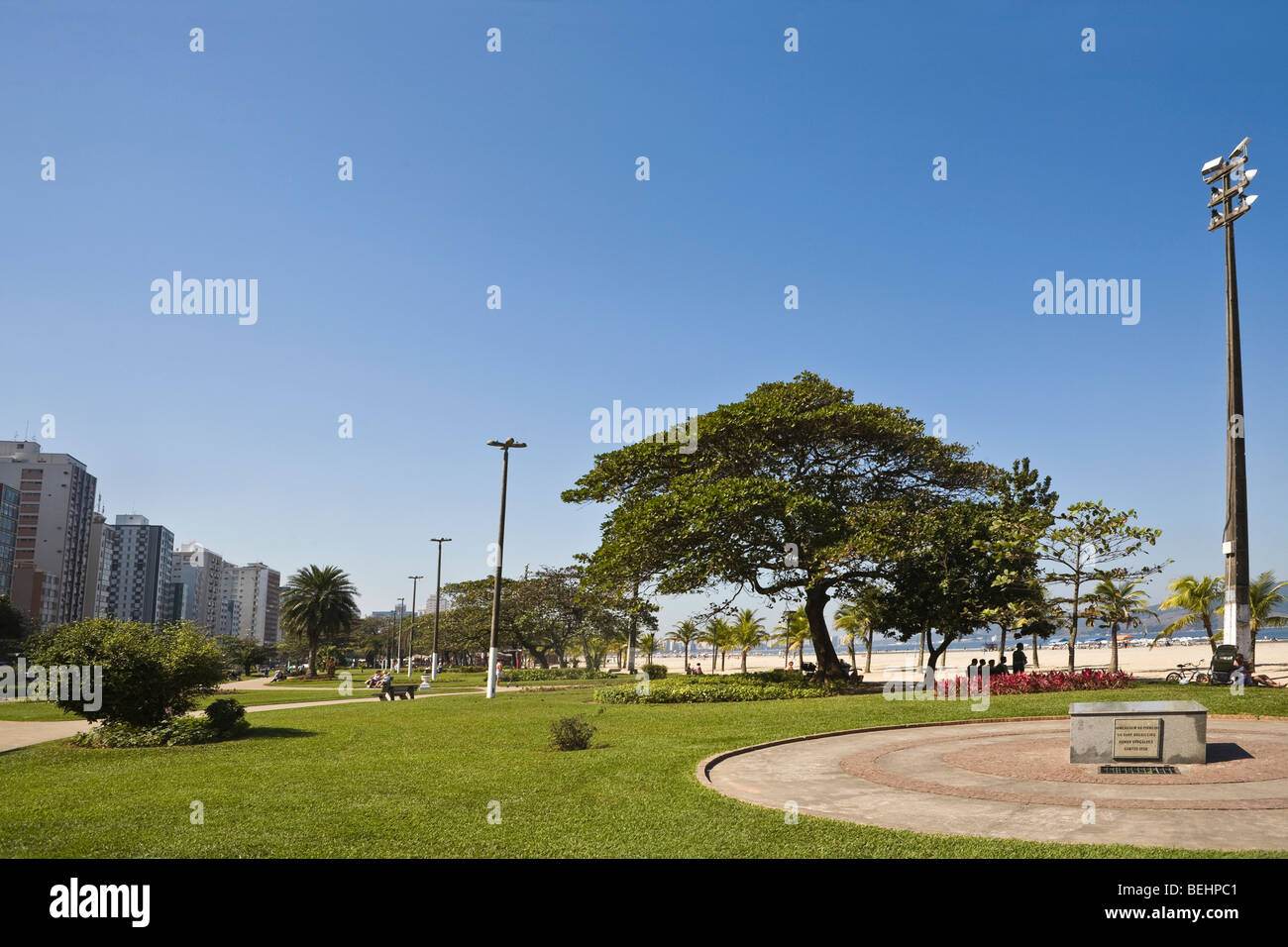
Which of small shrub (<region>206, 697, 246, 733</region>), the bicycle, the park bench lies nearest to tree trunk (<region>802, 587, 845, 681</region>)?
the bicycle

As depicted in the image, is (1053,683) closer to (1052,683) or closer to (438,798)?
(1052,683)

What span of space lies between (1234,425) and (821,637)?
15.0m

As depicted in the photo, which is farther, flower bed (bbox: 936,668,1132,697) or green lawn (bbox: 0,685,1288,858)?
flower bed (bbox: 936,668,1132,697)

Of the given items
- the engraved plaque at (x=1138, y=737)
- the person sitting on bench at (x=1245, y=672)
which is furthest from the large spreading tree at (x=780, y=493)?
the engraved plaque at (x=1138, y=737)

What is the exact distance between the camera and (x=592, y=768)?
13555 mm

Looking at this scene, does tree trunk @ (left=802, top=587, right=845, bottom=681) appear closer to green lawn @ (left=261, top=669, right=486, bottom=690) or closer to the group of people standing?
the group of people standing

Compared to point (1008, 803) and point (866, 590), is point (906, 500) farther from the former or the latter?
point (1008, 803)

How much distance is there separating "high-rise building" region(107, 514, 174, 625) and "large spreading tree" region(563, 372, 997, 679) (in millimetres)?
179834

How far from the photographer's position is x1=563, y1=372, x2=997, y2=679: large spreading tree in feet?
94.5

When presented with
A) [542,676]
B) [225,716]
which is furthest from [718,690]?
[542,676]

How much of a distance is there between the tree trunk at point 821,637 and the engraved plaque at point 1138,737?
19024mm

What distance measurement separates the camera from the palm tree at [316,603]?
68.5 metres

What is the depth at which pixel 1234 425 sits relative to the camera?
25.5 metres
